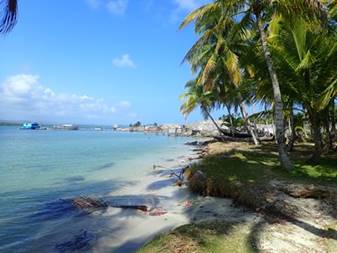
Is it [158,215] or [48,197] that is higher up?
[158,215]

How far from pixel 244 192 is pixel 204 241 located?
3.84 meters

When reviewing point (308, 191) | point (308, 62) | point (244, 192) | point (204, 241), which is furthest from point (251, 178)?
point (204, 241)

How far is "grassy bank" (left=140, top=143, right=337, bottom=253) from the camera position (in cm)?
643

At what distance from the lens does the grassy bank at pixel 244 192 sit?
643 cm

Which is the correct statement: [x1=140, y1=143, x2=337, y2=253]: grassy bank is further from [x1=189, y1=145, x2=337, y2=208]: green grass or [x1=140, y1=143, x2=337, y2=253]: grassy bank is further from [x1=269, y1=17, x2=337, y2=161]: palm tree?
[x1=269, y1=17, x2=337, y2=161]: palm tree

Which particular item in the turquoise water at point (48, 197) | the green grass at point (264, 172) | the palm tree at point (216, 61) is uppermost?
the palm tree at point (216, 61)

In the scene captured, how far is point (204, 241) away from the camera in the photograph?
6449 mm

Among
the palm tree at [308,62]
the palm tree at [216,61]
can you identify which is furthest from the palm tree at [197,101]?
the palm tree at [308,62]

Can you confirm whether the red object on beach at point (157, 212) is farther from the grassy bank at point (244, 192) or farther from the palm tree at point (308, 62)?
the palm tree at point (308, 62)

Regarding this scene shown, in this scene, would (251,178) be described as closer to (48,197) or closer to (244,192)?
(244,192)

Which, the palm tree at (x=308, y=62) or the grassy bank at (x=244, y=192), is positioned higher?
the palm tree at (x=308, y=62)

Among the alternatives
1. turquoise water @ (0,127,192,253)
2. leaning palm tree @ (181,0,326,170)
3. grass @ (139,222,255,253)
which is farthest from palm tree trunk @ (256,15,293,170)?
turquoise water @ (0,127,192,253)

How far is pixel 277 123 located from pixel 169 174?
8.58m

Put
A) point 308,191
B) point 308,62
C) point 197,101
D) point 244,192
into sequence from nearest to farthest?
point 308,191
point 244,192
point 308,62
point 197,101
